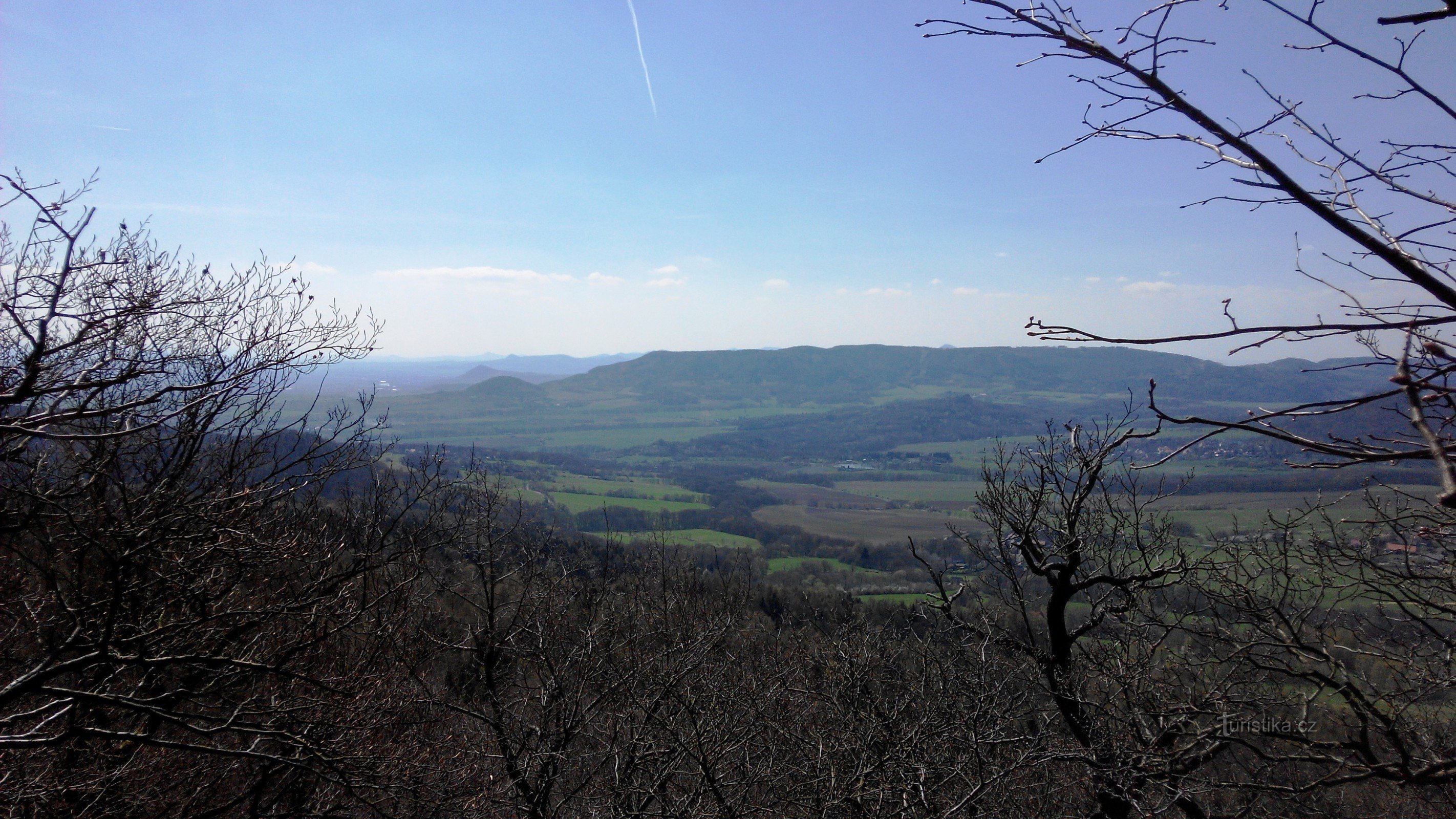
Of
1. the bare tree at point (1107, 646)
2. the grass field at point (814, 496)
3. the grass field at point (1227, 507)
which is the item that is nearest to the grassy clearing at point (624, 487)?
the grass field at point (814, 496)

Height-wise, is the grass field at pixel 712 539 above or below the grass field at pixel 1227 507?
below

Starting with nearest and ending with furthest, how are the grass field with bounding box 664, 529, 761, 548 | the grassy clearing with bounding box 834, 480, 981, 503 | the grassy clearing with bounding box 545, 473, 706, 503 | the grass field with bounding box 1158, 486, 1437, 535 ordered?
the grass field with bounding box 1158, 486, 1437, 535, the grass field with bounding box 664, 529, 761, 548, the grassy clearing with bounding box 834, 480, 981, 503, the grassy clearing with bounding box 545, 473, 706, 503

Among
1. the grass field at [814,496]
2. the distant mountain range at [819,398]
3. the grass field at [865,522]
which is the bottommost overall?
the grass field at [814,496]

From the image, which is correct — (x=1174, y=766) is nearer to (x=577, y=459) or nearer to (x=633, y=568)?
(x=633, y=568)

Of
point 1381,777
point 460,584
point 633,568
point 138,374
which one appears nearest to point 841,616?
point 633,568

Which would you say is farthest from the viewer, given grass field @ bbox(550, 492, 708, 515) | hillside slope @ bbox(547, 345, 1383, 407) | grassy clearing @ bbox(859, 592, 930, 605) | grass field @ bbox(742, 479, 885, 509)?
hillside slope @ bbox(547, 345, 1383, 407)

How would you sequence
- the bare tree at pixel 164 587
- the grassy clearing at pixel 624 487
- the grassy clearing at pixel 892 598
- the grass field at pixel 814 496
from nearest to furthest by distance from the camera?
1. the bare tree at pixel 164 587
2. the grassy clearing at pixel 892 598
3. the grass field at pixel 814 496
4. the grassy clearing at pixel 624 487

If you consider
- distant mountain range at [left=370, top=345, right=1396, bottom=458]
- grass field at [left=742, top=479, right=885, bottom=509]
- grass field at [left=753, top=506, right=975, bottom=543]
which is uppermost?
distant mountain range at [left=370, top=345, right=1396, bottom=458]

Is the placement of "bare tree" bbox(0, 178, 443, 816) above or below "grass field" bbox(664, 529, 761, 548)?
above

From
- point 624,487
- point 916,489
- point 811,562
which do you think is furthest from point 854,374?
point 811,562

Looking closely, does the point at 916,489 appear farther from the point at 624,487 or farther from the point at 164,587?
the point at 164,587

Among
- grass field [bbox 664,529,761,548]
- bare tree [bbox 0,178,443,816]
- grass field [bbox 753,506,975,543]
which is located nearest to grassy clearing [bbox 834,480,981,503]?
grass field [bbox 753,506,975,543]

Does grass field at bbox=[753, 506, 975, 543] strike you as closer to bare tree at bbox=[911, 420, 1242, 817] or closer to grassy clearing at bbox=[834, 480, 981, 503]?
grassy clearing at bbox=[834, 480, 981, 503]

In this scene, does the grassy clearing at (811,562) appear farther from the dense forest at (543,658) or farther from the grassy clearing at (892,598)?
the dense forest at (543,658)
